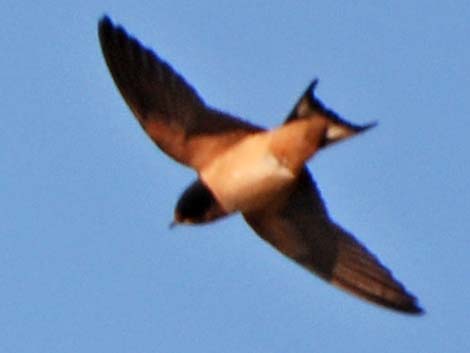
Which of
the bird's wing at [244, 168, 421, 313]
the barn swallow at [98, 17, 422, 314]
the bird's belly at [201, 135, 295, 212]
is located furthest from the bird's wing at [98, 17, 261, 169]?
the bird's wing at [244, 168, 421, 313]

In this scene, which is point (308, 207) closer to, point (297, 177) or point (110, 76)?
point (297, 177)

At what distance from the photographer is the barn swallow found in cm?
902

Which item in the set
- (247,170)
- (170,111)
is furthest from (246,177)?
(170,111)

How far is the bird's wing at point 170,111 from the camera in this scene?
921 cm

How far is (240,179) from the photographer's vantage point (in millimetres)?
9070

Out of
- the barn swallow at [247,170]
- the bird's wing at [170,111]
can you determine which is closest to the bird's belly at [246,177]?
the barn swallow at [247,170]

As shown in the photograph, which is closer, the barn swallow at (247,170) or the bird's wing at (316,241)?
the barn swallow at (247,170)

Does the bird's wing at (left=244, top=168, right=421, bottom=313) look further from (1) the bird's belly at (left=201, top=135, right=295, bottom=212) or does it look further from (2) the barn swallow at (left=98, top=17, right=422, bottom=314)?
(1) the bird's belly at (left=201, top=135, right=295, bottom=212)

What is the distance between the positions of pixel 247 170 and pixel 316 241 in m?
0.63

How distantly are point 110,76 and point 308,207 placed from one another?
1.26 m

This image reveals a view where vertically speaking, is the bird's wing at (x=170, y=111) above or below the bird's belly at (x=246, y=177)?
above

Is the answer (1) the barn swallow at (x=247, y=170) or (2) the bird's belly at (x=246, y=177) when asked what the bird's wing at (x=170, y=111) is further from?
(2) the bird's belly at (x=246, y=177)

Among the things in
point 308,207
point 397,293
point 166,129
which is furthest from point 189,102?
point 397,293

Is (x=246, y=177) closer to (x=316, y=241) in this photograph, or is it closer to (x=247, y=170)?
(x=247, y=170)
